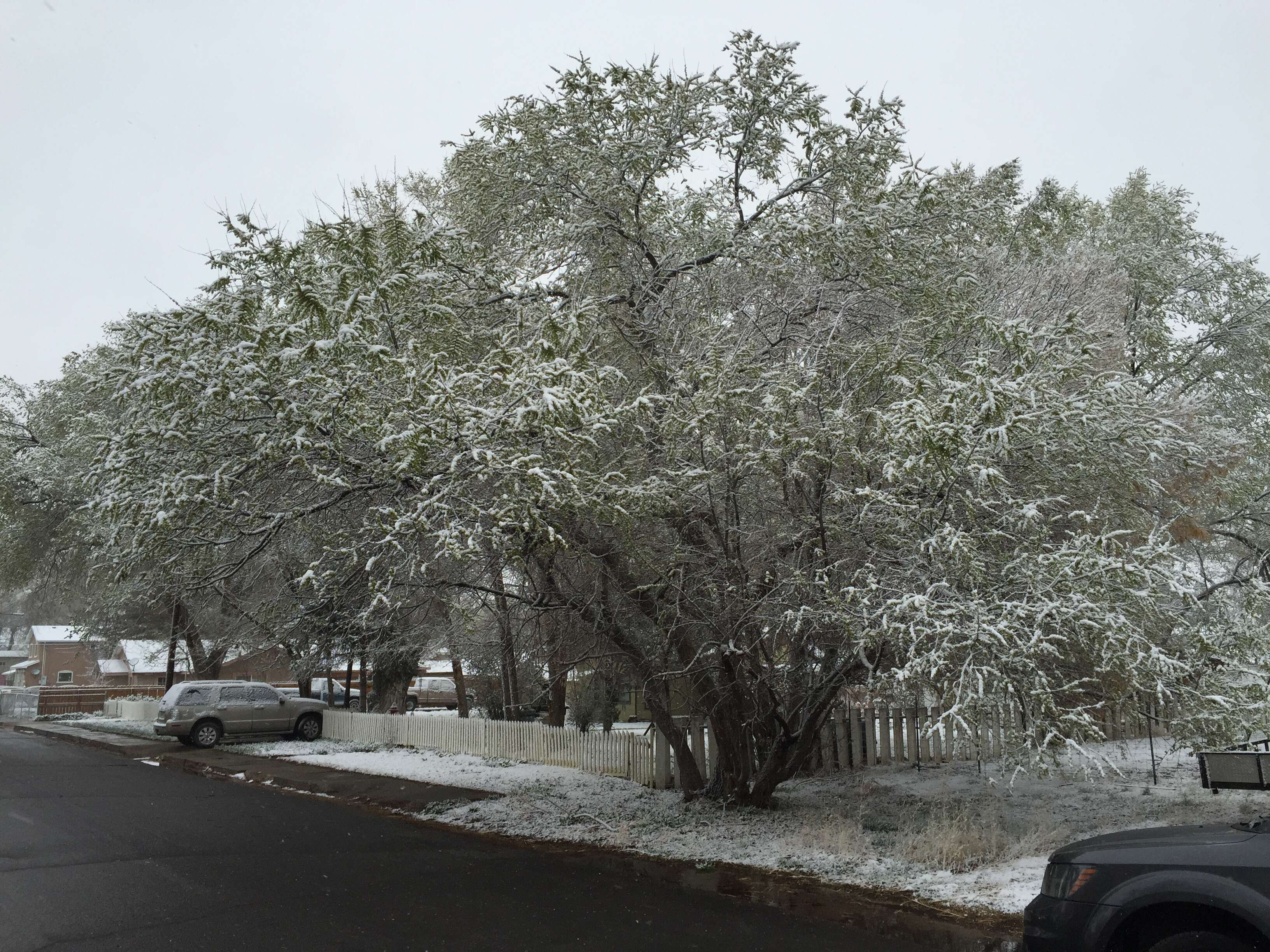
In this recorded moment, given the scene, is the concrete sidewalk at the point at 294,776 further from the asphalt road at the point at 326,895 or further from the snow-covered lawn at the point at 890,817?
the asphalt road at the point at 326,895

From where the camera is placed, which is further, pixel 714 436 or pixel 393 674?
pixel 393 674

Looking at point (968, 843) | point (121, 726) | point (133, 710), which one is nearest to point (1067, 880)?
point (968, 843)

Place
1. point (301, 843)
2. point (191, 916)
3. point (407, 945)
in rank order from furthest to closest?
point (301, 843) < point (191, 916) < point (407, 945)

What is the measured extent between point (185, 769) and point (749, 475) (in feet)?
45.9

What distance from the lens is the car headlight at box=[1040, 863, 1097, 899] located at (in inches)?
184

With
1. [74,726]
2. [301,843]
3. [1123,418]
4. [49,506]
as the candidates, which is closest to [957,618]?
[1123,418]

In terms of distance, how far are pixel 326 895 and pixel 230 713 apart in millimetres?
15983

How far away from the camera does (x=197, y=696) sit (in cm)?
2133

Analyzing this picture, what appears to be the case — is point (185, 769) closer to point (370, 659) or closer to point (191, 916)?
point (370, 659)

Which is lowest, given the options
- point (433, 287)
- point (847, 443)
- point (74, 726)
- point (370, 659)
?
point (74, 726)

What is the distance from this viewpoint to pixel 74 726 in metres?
29.0

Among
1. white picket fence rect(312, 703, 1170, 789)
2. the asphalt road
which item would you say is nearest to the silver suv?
white picket fence rect(312, 703, 1170, 789)

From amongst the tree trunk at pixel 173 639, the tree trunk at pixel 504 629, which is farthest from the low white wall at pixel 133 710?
the tree trunk at pixel 504 629

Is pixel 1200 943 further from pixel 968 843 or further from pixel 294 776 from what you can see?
pixel 294 776
